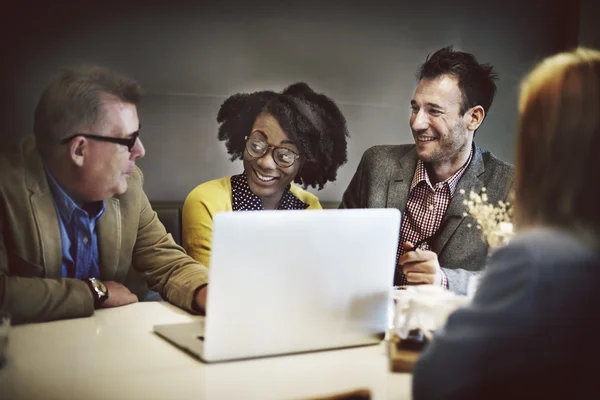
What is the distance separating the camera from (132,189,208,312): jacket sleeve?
209 cm

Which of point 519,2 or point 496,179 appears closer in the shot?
point 496,179

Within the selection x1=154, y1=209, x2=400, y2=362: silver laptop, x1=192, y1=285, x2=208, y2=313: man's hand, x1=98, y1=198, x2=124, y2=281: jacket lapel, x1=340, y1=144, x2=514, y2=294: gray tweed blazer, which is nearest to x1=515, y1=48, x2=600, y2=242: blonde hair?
x1=154, y1=209, x2=400, y2=362: silver laptop

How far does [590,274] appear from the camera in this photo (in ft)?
3.40

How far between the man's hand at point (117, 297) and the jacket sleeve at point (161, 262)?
13 centimetres

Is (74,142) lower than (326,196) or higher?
higher

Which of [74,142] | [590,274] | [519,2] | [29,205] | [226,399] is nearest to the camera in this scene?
[590,274]

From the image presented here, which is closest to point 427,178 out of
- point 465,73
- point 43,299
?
point 465,73

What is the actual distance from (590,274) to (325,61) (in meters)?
2.20

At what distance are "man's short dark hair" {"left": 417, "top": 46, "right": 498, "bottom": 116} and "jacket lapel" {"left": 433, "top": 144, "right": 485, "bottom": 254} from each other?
0.96 ft

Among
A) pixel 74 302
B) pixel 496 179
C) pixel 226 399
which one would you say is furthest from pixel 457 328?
pixel 496 179

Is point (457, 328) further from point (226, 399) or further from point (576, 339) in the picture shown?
point (226, 399)

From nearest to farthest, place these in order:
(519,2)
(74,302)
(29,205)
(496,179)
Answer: (74,302)
(29,205)
(496,179)
(519,2)

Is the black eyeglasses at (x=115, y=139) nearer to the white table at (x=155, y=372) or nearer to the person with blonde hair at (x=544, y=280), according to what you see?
the white table at (x=155, y=372)

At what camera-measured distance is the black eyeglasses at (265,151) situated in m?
3.02
